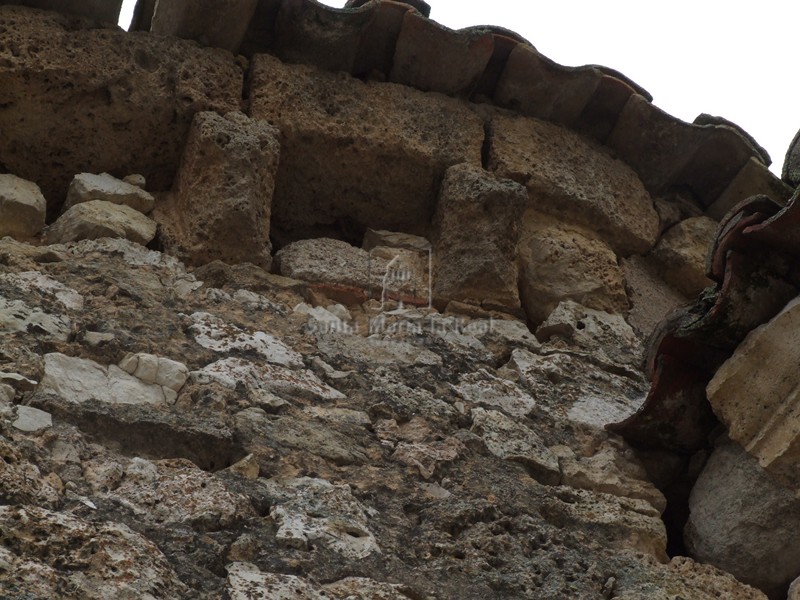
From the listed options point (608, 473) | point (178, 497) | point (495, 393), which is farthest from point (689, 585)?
point (178, 497)

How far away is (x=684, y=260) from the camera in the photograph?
5.14 metres

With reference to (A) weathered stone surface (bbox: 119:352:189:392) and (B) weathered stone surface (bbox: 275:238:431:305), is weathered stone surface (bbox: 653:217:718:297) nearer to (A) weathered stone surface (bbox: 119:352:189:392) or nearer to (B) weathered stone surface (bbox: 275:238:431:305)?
(B) weathered stone surface (bbox: 275:238:431:305)

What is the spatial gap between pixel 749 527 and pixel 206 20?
264 cm

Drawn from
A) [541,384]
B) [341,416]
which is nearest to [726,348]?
[541,384]

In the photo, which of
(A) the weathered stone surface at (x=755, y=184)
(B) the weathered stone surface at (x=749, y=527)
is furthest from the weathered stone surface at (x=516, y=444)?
(A) the weathered stone surface at (x=755, y=184)

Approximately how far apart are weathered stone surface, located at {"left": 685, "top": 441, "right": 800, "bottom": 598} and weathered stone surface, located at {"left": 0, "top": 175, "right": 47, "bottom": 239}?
2.21 metres

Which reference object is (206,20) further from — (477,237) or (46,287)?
(46,287)

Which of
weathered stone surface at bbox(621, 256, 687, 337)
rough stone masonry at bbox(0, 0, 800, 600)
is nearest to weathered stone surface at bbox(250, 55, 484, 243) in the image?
rough stone masonry at bbox(0, 0, 800, 600)

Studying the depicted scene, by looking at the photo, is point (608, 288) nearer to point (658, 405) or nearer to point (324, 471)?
point (658, 405)

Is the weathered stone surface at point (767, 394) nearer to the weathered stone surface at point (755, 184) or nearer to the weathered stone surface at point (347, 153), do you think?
the weathered stone surface at point (347, 153)

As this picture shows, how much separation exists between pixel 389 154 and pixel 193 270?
0.96m

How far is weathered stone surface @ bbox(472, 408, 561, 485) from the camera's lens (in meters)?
3.60

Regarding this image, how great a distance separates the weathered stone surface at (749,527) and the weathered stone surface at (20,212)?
2.21 metres

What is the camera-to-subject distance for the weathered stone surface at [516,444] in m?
3.60
